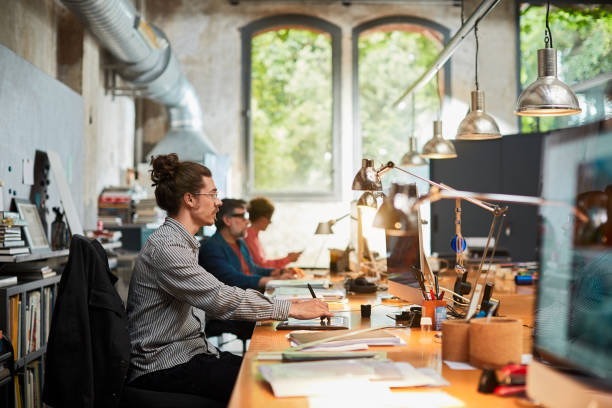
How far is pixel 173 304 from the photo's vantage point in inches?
102

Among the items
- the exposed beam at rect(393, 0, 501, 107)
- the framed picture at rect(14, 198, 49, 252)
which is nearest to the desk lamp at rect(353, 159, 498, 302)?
the exposed beam at rect(393, 0, 501, 107)

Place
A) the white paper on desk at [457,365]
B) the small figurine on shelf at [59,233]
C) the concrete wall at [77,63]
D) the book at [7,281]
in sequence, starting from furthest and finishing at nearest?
the concrete wall at [77,63]
the small figurine on shelf at [59,233]
the book at [7,281]
the white paper on desk at [457,365]

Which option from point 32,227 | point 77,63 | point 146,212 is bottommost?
point 32,227

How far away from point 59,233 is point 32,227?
0.51 m

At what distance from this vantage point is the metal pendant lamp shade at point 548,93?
3.29 metres

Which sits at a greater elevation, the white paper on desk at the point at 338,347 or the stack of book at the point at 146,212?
the stack of book at the point at 146,212

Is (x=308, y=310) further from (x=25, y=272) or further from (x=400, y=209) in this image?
(x=25, y=272)

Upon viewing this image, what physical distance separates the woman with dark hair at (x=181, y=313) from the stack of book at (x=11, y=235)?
1.36 meters

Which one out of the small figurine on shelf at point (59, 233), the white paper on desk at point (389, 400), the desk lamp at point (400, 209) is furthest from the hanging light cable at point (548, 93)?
the small figurine on shelf at point (59, 233)

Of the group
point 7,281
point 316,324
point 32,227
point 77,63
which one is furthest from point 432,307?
point 77,63

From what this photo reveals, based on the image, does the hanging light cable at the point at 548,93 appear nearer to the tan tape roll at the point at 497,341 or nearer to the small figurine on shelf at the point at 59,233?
the tan tape roll at the point at 497,341

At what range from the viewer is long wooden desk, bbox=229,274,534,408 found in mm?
1603

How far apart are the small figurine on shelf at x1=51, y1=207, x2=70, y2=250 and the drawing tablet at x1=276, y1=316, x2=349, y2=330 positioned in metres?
2.62

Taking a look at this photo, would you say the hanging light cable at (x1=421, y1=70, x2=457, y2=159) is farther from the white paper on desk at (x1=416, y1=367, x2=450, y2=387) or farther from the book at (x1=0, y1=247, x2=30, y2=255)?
the white paper on desk at (x1=416, y1=367, x2=450, y2=387)
